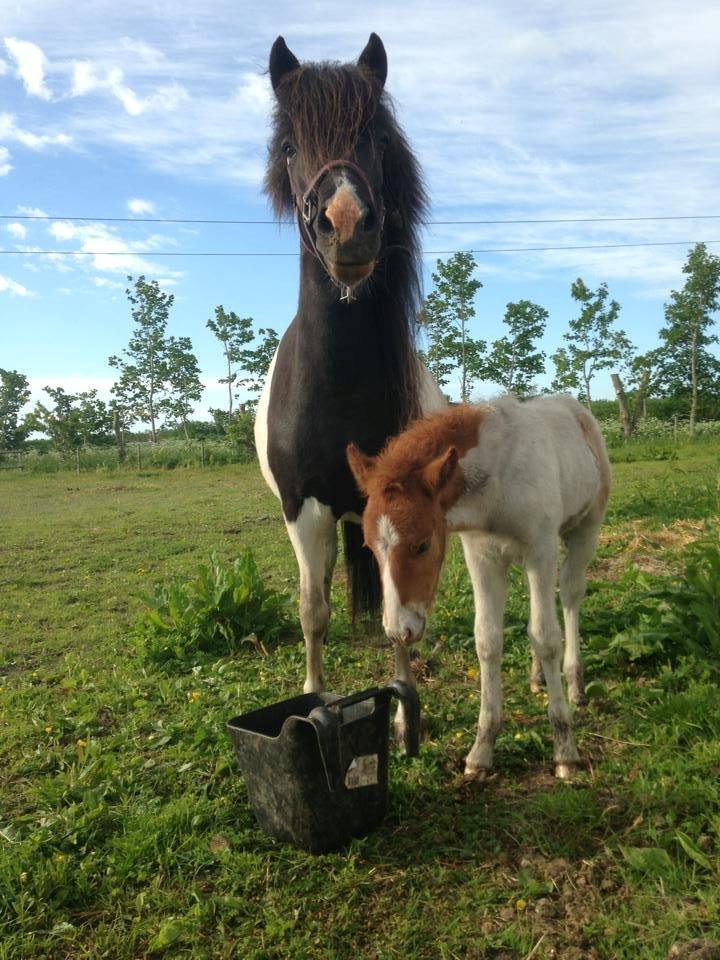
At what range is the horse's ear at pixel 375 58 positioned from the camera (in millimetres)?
3465

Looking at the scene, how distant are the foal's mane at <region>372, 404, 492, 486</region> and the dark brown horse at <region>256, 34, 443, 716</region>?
0.52 meters

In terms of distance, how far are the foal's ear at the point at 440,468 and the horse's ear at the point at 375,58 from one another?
1968 millimetres

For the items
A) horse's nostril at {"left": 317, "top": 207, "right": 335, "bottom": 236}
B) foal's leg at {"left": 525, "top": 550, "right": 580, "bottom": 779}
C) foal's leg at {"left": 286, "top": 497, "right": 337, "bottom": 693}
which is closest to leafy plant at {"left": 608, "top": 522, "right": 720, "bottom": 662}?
foal's leg at {"left": 525, "top": 550, "right": 580, "bottom": 779}

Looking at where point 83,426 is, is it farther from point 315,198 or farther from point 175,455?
point 315,198

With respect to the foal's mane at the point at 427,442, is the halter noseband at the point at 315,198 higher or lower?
higher

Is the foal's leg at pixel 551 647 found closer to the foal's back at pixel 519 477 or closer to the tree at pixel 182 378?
the foal's back at pixel 519 477

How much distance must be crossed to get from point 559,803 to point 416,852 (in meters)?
0.60

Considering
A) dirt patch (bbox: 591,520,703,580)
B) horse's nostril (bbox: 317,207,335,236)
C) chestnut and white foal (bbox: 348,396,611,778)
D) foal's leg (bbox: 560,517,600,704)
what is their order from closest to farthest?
1. chestnut and white foal (bbox: 348,396,611,778)
2. horse's nostril (bbox: 317,207,335,236)
3. foal's leg (bbox: 560,517,600,704)
4. dirt patch (bbox: 591,520,703,580)

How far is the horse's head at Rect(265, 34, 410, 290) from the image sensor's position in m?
2.91

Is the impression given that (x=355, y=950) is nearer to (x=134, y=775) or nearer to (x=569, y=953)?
(x=569, y=953)

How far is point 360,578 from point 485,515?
4.86 ft

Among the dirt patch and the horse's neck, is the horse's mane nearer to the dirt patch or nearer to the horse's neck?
the horse's neck

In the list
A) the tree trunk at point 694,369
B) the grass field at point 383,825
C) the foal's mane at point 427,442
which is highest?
the tree trunk at point 694,369

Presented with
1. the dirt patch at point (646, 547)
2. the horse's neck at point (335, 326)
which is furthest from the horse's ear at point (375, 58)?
the dirt patch at point (646, 547)
